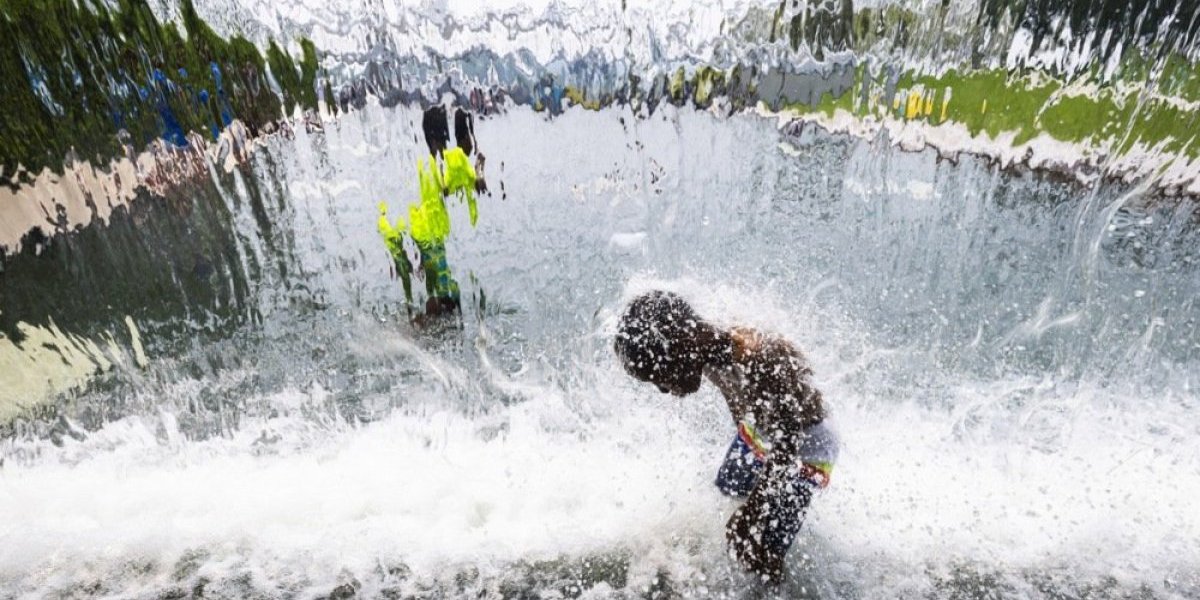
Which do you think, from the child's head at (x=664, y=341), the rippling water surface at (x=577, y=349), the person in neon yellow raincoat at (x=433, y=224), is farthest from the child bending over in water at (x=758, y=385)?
the person in neon yellow raincoat at (x=433, y=224)

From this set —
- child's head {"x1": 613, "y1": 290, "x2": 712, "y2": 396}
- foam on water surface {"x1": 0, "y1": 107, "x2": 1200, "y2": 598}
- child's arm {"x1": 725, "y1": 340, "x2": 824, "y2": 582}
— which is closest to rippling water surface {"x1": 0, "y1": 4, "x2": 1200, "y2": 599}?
foam on water surface {"x1": 0, "y1": 107, "x2": 1200, "y2": 598}

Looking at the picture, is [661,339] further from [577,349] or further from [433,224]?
[433,224]

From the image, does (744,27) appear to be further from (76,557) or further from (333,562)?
(76,557)

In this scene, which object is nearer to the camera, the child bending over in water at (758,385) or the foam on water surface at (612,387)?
the child bending over in water at (758,385)

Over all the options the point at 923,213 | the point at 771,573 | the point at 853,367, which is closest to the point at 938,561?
the point at 771,573

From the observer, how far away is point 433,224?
11.5 feet

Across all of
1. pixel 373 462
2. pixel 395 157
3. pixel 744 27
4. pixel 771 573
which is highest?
pixel 744 27

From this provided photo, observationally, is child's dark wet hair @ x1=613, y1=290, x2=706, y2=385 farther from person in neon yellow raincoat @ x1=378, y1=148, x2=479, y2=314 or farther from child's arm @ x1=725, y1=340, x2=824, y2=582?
person in neon yellow raincoat @ x1=378, y1=148, x2=479, y2=314

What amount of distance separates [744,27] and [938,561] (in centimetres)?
253

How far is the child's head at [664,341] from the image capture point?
1.90 metres

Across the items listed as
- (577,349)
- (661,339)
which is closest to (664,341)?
(661,339)

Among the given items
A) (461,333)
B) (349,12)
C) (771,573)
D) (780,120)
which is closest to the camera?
(771,573)

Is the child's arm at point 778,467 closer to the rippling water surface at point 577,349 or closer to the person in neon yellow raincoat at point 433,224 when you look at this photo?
the rippling water surface at point 577,349

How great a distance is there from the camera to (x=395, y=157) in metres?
3.31
